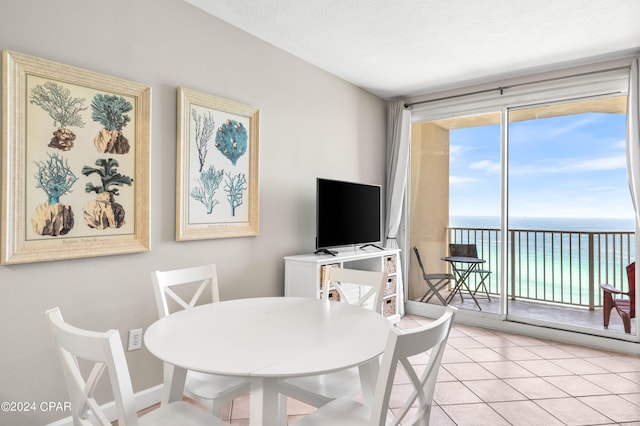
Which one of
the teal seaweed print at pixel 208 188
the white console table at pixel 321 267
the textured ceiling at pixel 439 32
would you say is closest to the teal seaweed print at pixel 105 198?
the teal seaweed print at pixel 208 188

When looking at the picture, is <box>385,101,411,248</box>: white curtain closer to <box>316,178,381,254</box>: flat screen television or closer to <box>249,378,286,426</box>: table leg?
<box>316,178,381,254</box>: flat screen television

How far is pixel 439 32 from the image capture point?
9.65 feet

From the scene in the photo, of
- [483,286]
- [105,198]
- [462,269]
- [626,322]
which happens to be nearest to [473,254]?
[462,269]

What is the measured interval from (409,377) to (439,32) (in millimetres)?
2708

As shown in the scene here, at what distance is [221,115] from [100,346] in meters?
2.09

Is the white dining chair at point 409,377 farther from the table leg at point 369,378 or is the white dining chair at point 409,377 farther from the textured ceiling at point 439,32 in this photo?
the textured ceiling at point 439,32

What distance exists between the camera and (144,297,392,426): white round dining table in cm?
120

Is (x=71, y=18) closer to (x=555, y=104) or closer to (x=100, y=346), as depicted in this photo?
(x=100, y=346)

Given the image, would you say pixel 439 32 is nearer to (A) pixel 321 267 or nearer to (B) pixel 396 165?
(B) pixel 396 165

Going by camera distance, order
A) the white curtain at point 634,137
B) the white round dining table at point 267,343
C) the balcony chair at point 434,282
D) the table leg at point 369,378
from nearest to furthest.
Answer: the white round dining table at point 267,343, the table leg at point 369,378, the white curtain at point 634,137, the balcony chair at point 434,282

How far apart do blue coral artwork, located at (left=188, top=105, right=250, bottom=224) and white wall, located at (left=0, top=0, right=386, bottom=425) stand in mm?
149

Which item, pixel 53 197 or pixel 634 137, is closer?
pixel 53 197

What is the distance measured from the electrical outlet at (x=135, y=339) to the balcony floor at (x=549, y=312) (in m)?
3.38

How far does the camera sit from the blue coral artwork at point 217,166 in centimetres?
259
